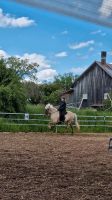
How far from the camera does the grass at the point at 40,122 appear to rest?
74.6ft

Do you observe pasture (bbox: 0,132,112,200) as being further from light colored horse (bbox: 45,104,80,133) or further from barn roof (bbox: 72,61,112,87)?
barn roof (bbox: 72,61,112,87)

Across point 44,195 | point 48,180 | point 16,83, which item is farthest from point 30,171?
point 16,83

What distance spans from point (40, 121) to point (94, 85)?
24395mm

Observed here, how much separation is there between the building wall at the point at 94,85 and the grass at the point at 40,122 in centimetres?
1900

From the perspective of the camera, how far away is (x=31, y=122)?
23.6 meters

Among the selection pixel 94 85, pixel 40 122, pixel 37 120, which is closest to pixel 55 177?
pixel 37 120

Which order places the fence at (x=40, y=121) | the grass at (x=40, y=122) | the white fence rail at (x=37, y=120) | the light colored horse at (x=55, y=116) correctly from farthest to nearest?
the white fence rail at (x=37, y=120)
the fence at (x=40, y=121)
the grass at (x=40, y=122)
the light colored horse at (x=55, y=116)

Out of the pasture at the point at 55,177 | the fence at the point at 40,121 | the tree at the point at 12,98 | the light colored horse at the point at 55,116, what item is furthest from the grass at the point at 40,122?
the pasture at the point at 55,177

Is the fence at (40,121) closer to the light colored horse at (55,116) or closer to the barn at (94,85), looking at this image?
the light colored horse at (55,116)

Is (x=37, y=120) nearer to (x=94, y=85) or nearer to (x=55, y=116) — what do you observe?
(x=55, y=116)

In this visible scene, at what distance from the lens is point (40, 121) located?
23750 mm

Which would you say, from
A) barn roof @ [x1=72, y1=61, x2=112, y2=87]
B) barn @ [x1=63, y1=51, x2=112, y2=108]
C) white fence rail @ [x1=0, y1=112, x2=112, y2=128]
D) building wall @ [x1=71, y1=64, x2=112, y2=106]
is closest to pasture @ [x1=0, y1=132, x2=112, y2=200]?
white fence rail @ [x1=0, y1=112, x2=112, y2=128]

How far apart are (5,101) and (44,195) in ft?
65.2

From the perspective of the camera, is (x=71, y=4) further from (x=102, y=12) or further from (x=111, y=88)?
(x=111, y=88)
